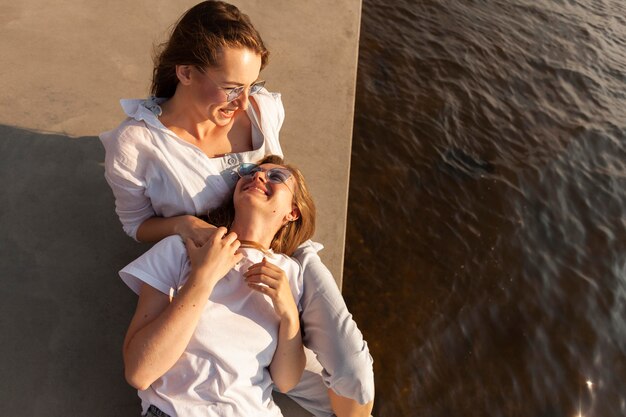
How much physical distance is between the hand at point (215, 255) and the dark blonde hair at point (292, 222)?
28 centimetres

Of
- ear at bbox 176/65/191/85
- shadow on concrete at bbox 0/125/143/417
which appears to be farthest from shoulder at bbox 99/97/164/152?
shadow on concrete at bbox 0/125/143/417

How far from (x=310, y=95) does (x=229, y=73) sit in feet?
6.02

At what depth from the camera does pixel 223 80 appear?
2346 millimetres

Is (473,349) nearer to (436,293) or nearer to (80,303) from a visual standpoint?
(436,293)

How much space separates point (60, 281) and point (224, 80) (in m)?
1.34

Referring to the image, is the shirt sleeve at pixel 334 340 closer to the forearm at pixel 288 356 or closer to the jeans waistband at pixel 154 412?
the forearm at pixel 288 356

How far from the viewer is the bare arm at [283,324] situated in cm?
222

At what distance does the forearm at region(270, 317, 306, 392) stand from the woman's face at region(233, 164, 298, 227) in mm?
537

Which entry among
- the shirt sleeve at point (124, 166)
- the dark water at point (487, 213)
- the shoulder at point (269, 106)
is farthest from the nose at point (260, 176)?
the dark water at point (487, 213)

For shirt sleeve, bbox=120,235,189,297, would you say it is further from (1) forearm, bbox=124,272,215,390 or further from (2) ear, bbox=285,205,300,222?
(2) ear, bbox=285,205,300,222

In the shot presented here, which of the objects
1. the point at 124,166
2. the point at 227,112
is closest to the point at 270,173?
the point at 227,112

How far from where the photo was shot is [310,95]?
162 inches

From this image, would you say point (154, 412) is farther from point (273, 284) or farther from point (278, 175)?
point (278, 175)

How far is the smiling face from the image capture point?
2.31 metres
